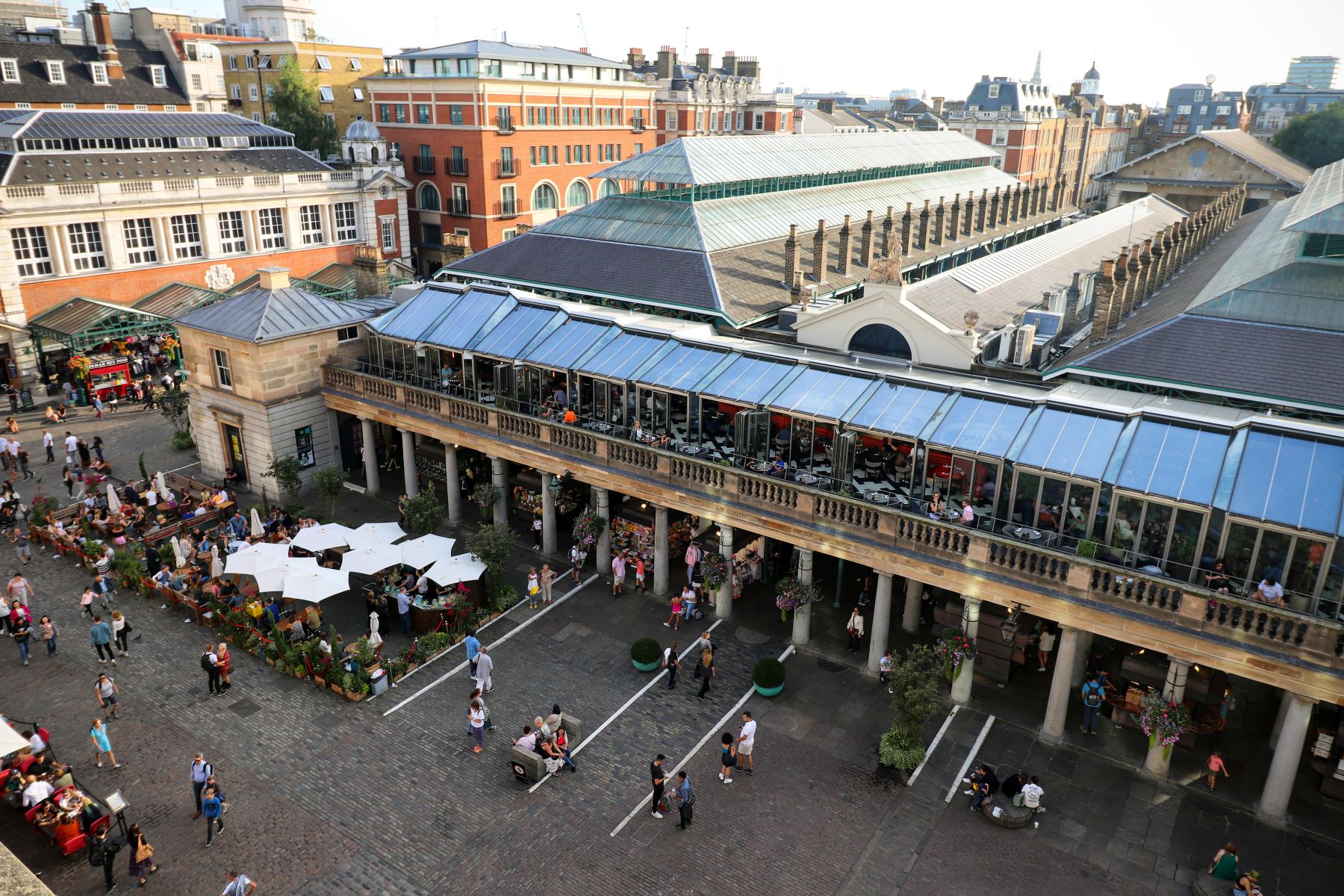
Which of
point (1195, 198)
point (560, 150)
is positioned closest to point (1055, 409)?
point (560, 150)

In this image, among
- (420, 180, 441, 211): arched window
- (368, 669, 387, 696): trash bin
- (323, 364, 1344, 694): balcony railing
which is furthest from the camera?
(420, 180, 441, 211): arched window

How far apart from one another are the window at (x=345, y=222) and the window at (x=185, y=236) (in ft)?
38.3

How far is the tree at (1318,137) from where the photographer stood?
11056 centimetres

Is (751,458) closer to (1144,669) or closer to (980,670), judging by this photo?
(980,670)

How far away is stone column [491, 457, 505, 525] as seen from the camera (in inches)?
1407

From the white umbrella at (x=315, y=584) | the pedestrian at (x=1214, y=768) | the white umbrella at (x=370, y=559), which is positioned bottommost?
the pedestrian at (x=1214, y=768)

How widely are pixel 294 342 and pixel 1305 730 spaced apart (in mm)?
38214

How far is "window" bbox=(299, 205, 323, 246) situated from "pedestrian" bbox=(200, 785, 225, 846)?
55.4 meters

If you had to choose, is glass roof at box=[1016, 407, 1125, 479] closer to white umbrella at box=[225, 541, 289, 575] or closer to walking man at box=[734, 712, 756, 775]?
walking man at box=[734, 712, 756, 775]

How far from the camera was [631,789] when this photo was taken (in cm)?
2350

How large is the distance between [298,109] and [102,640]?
228ft

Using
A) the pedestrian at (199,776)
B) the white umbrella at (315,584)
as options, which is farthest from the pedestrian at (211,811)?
the white umbrella at (315,584)

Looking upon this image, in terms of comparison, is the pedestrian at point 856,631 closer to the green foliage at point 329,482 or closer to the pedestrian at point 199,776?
the pedestrian at point 199,776

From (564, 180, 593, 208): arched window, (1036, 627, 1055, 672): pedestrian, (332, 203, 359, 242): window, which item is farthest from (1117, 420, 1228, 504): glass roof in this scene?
(564, 180, 593, 208): arched window
